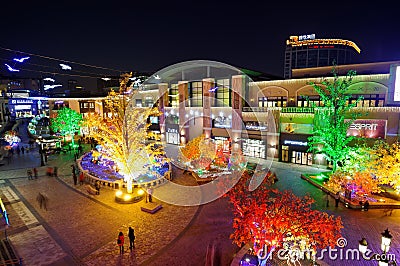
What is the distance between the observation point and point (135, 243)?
48.2ft

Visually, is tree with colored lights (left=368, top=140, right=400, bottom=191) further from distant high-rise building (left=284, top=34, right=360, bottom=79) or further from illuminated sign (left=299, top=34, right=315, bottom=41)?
distant high-rise building (left=284, top=34, right=360, bottom=79)

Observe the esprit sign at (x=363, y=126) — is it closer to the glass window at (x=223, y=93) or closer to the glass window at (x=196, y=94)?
the glass window at (x=223, y=93)

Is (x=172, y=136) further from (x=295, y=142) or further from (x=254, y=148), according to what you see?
(x=295, y=142)

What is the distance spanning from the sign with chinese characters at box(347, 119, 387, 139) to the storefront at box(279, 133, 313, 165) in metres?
5.44

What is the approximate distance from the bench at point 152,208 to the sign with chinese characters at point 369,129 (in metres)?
25.3

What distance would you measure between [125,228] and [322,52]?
14989 cm

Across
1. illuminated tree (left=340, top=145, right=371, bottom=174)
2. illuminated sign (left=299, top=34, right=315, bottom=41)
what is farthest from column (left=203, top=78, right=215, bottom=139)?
illuminated sign (left=299, top=34, right=315, bottom=41)

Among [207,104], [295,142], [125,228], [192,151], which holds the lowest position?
[125,228]

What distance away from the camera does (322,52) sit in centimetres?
13525

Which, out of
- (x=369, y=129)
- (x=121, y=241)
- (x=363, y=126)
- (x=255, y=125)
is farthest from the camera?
(x=255, y=125)

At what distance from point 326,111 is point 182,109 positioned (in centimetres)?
2656

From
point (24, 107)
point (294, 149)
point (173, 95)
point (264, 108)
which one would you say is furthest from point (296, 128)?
point (24, 107)

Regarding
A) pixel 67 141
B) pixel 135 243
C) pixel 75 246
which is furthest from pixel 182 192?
pixel 67 141

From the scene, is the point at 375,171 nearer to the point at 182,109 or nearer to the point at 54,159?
the point at 182,109
